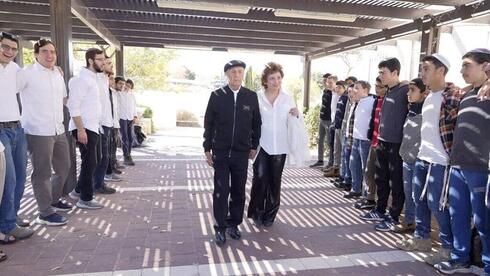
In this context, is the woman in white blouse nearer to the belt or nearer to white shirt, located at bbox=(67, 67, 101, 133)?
white shirt, located at bbox=(67, 67, 101, 133)

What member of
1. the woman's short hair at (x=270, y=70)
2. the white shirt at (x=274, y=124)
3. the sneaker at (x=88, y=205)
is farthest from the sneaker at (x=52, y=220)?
the woman's short hair at (x=270, y=70)

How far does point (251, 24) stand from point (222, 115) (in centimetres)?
461

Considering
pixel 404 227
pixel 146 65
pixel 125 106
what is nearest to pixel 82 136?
pixel 125 106

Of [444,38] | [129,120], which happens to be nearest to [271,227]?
[129,120]

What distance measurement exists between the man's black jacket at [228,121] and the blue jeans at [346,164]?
2.57 m

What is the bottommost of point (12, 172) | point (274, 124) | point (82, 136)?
point (12, 172)

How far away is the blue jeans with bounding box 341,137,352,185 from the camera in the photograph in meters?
5.80

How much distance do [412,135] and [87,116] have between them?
3.74 meters

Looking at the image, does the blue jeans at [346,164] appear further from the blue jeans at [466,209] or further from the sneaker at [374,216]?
the blue jeans at [466,209]

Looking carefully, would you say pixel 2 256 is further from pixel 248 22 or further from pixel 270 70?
pixel 248 22

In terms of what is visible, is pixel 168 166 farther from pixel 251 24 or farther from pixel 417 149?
pixel 417 149

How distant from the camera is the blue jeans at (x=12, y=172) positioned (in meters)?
3.46

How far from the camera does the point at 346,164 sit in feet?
19.6

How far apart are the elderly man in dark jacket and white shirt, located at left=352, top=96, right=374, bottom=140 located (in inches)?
75.1
